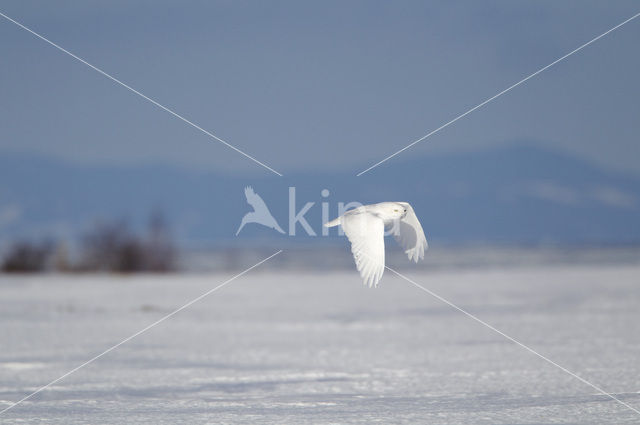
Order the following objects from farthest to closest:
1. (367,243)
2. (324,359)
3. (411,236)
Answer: (324,359) < (411,236) < (367,243)

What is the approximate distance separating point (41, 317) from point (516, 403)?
989 cm

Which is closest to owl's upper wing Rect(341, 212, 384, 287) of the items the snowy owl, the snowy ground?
the snowy owl

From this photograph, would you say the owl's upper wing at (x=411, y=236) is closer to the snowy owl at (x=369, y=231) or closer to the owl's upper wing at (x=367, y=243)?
the snowy owl at (x=369, y=231)

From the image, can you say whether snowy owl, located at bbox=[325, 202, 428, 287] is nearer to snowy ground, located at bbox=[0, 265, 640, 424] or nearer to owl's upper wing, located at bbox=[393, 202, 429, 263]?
owl's upper wing, located at bbox=[393, 202, 429, 263]

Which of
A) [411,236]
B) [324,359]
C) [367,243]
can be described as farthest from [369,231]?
[324,359]

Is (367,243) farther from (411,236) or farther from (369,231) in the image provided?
(411,236)

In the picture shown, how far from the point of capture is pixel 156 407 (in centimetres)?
657

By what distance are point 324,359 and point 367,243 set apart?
4402 millimetres

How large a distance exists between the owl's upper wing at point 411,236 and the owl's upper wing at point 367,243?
81 centimetres

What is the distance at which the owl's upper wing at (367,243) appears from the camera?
Answer: 17.2 ft

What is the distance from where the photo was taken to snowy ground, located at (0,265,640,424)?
20.8 feet

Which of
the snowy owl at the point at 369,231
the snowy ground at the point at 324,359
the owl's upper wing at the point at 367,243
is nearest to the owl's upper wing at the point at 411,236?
the snowy owl at the point at 369,231

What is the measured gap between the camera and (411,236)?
251 inches

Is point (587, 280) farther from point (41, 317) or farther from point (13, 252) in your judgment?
point (13, 252)
